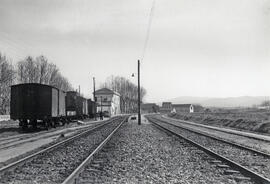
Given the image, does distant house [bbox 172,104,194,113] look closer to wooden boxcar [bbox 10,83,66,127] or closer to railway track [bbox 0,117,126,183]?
wooden boxcar [bbox 10,83,66,127]

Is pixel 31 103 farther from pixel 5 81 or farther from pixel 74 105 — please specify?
pixel 5 81

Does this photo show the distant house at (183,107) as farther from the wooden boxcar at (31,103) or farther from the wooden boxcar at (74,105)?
the wooden boxcar at (31,103)

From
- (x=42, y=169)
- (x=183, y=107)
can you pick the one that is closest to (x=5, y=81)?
(x=42, y=169)

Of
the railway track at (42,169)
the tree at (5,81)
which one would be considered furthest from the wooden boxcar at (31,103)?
the tree at (5,81)

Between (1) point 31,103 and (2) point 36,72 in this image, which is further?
(2) point 36,72

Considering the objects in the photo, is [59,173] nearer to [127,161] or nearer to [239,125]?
[127,161]

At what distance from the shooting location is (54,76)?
8694cm

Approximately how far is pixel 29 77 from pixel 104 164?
74789 mm

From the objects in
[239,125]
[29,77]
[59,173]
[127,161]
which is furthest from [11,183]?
[29,77]

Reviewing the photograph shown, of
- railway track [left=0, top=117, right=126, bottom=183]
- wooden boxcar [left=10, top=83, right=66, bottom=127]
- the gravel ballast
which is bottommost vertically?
the gravel ballast

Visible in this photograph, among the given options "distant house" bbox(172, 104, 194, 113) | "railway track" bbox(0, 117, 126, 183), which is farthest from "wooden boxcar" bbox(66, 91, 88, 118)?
"distant house" bbox(172, 104, 194, 113)

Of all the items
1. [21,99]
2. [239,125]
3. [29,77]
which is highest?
[29,77]

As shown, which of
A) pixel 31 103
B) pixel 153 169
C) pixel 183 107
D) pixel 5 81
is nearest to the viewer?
pixel 153 169

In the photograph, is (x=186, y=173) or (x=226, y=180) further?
(x=186, y=173)
